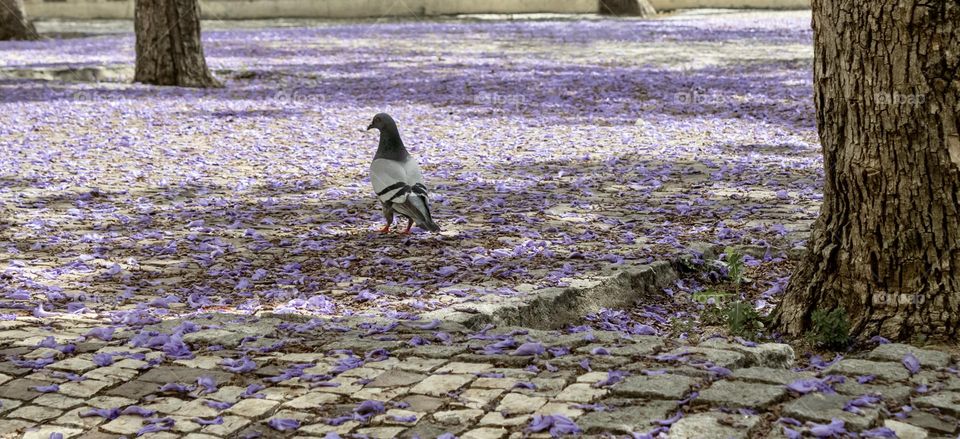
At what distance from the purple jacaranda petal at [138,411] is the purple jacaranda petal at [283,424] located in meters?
0.41

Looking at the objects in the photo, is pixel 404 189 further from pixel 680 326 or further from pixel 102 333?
pixel 102 333

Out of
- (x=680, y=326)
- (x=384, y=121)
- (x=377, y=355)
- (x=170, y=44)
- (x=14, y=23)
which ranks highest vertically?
(x=14, y=23)

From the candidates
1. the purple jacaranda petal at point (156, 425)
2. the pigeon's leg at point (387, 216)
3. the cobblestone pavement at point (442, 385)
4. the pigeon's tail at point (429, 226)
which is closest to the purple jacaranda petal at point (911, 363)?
the cobblestone pavement at point (442, 385)

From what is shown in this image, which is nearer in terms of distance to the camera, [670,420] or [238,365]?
[670,420]

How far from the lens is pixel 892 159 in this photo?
4.27m

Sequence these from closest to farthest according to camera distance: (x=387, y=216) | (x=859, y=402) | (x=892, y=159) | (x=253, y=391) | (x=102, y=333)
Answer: (x=859, y=402) → (x=253, y=391) → (x=892, y=159) → (x=102, y=333) → (x=387, y=216)

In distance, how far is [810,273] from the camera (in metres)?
4.66

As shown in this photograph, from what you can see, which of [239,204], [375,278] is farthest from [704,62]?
[375,278]

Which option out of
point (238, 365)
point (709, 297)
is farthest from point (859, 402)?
point (238, 365)

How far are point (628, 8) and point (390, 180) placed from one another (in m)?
24.4

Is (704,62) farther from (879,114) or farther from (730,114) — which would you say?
(879,114)

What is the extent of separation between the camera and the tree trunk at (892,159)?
4160 millimetres

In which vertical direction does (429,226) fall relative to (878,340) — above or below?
above

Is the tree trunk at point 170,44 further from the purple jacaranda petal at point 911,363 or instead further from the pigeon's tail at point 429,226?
the purple jacaranda petal at point 911,363
